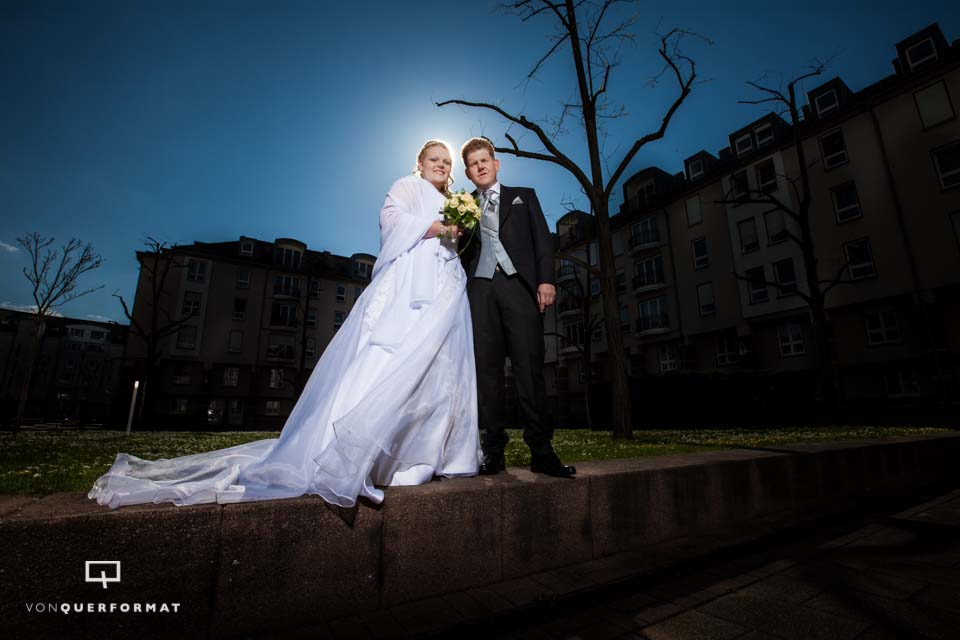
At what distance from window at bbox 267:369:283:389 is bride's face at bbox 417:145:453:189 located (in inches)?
1689

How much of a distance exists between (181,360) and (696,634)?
148 feet

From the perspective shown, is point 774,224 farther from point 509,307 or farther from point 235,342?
point 235,342

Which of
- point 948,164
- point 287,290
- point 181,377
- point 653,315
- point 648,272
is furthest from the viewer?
point 287,290

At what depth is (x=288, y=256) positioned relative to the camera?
45406mm

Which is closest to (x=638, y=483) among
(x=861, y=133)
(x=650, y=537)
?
(x=650, y=537)

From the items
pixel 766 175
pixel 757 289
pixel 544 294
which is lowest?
pixel 544 294

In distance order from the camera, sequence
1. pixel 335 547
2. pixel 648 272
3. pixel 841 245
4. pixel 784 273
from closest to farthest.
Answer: pixel 335 547 → pixel 841 245 → pixel 784 273 → pixel 648 272

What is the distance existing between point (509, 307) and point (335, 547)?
81.6 inches

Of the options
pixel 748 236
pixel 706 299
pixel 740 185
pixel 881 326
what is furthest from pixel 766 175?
pixel 881 326

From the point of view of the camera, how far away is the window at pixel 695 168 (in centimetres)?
3368

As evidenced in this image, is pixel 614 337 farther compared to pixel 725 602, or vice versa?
pixel 614 337

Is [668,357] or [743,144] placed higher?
[743,144]

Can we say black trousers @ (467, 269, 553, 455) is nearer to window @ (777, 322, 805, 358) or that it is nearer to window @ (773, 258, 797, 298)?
window @ (777, 322, 805, 358)

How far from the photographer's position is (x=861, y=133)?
23.3 m
